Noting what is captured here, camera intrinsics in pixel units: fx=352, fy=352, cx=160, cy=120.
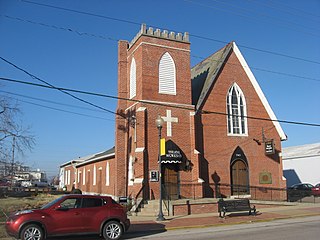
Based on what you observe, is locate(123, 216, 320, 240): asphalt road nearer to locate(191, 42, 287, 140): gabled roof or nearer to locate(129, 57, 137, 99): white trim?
locate(191, 42, 287, 140): gabled roof

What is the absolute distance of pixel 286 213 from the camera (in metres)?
20.3

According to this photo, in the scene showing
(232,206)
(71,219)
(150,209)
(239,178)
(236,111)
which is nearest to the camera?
(71,219)

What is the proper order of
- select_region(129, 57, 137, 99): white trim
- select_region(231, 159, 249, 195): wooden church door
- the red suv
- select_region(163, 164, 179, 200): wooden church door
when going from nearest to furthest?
the red suv < select_region(163, 164, 179, 200): wooden church door < select_region(129, 57, 137, 99): white trim < select_region(231, 159, 249, 195): wooden church door

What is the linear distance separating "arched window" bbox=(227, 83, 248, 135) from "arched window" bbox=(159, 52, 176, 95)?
559cm

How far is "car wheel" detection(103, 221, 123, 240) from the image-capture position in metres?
12.9

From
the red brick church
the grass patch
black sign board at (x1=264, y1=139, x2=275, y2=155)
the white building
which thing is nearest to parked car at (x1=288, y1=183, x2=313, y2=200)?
the red brick church

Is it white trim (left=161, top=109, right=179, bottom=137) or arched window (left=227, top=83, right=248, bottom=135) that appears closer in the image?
white trim (left=161, top=109, right=179, bottom=137)

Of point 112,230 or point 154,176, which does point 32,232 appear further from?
point 154,176

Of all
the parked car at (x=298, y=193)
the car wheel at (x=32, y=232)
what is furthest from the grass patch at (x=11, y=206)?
the parked car at (x=298, y=193)

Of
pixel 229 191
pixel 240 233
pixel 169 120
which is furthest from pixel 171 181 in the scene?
pixel 240 233

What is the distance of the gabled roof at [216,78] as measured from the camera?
90.9ft

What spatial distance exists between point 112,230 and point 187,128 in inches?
516

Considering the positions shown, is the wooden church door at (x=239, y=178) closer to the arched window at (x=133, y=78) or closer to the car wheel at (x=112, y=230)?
the arched window at (x=133, y=78)

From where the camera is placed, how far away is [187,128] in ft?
82.4
